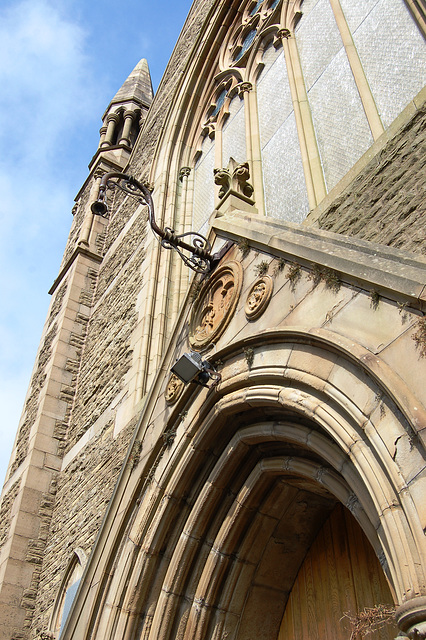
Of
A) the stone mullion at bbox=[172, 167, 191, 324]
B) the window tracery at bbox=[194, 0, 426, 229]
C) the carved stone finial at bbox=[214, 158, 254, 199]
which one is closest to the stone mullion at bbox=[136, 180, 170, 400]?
the stone mullion at bbox=[172, 167, 191, 324]

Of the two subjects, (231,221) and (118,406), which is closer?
(231,221)

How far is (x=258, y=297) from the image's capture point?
4188mm

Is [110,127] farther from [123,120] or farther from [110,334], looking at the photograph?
[110,334]

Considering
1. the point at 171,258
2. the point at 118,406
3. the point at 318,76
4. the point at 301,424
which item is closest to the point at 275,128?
the point at 318,76

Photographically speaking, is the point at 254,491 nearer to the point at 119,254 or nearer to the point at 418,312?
the point at 418,312

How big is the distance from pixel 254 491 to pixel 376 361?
2.06m

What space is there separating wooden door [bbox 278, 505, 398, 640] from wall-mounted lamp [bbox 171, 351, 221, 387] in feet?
4.42

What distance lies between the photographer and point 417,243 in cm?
357

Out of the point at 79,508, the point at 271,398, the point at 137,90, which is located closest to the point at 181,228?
the point at 79,508

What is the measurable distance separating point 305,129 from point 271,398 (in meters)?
3.42

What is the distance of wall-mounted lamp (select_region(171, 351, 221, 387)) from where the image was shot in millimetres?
4449

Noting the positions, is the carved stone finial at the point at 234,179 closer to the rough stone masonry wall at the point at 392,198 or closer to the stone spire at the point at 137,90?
the rough stone masonry wall at the point at 392,198

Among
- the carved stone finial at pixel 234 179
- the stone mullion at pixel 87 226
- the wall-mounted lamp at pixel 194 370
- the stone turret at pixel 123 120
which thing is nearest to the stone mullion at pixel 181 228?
the carved stone finial at pixel 234 179

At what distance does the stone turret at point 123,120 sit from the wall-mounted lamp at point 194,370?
10309mm
